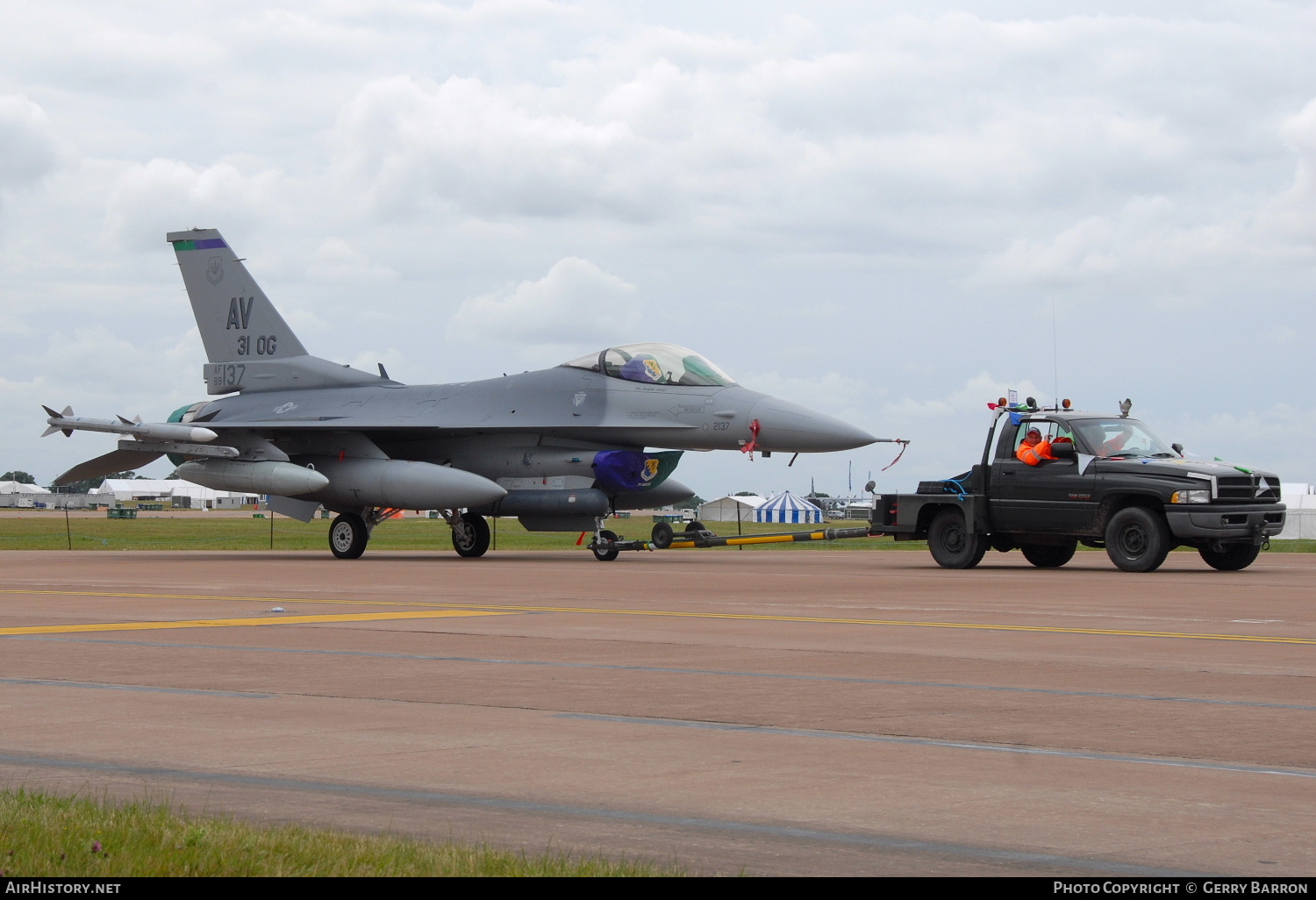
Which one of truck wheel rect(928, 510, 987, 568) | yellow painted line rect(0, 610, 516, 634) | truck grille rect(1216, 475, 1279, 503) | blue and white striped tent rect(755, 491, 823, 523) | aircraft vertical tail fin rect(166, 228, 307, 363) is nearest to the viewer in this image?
yellow painted line rect(0, 610, 516, 634)

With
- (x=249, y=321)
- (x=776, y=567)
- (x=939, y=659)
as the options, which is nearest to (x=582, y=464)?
(x=776, y=567)

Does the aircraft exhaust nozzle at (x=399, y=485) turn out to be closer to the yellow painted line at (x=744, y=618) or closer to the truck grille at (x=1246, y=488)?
the yellow painted line at (x=744, y=618)

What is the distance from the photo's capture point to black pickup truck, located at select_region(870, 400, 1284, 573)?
19.3 m

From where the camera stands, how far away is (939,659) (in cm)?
972

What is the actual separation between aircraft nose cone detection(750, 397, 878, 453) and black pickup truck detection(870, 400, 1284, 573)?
1170 millimetres

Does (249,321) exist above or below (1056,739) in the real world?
above

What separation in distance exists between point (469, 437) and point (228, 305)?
21.9ft

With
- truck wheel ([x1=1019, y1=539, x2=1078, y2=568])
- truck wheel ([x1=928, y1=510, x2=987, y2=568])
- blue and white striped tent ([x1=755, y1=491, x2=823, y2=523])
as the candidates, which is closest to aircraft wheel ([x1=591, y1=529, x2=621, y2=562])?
truck wheel ([x1=928, y1=510, x2=987, y2=568])

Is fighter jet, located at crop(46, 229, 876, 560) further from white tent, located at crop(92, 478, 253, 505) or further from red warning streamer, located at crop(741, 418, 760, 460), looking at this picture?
white tent, located at crop(92, 478, 253, 505)

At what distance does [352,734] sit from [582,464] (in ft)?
60.0

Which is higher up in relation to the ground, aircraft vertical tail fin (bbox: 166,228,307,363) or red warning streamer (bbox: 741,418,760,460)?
aircraft vertical tail fin (bbox: 166,228,307,363)

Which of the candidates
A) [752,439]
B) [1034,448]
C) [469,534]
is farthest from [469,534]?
[1034,448]

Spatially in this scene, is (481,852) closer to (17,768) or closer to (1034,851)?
(1034,851)

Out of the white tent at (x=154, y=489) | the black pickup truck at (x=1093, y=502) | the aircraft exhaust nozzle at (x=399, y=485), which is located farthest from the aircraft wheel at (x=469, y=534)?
the white tent at (x=154, y=489)
